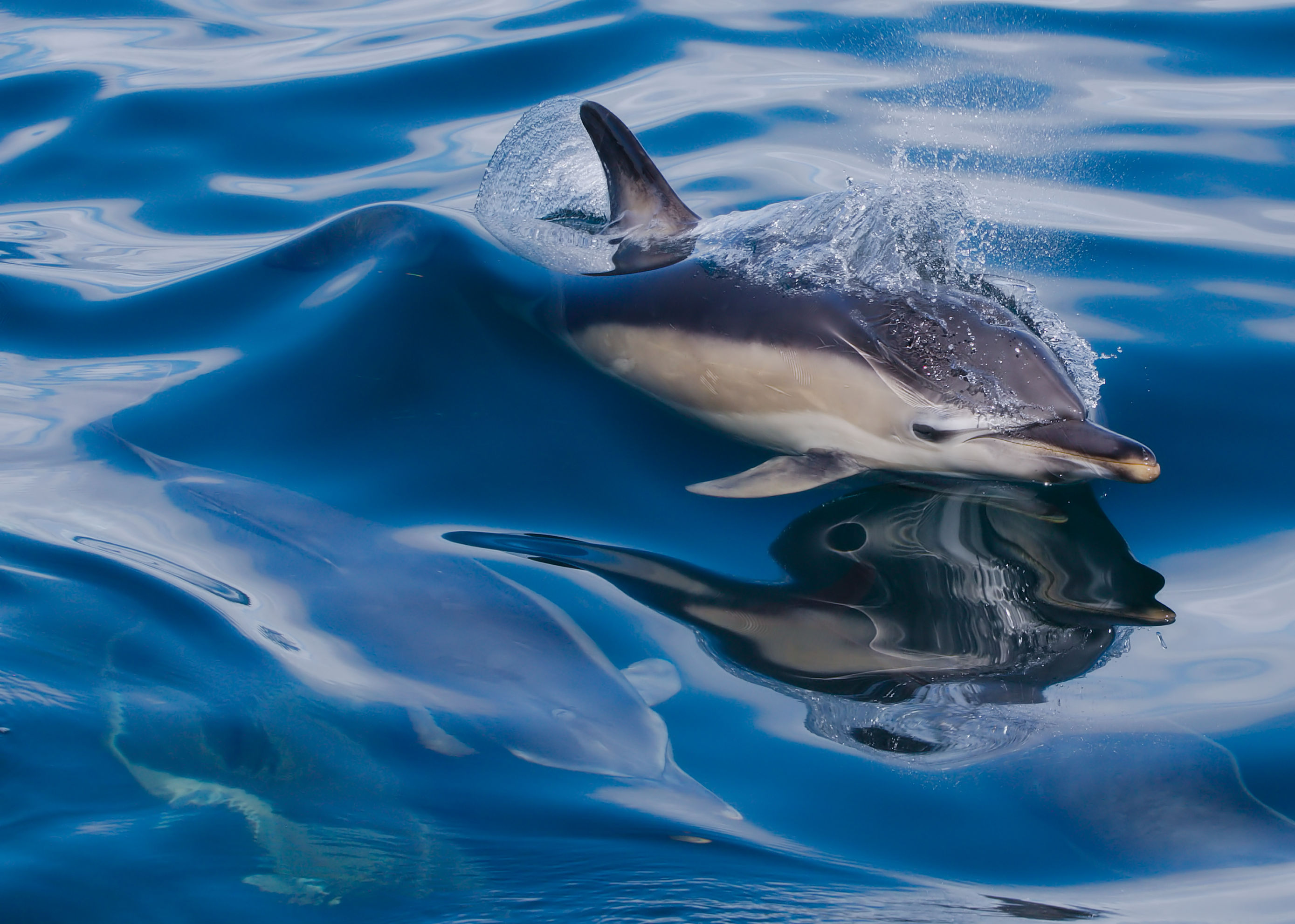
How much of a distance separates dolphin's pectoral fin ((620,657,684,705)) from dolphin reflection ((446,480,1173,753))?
6.0 inches

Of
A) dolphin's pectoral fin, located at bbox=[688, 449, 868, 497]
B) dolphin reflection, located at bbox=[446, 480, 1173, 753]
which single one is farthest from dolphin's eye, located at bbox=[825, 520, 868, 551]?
dolphin's pectoral fin, located at bbox=[688, 449, 868, 497]

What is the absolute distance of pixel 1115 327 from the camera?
17.6 feet

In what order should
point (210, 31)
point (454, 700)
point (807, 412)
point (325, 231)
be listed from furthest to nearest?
point (210, 31) → point (325, 231) → point (807, 412) → point (454, 700)

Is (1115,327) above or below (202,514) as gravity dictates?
above

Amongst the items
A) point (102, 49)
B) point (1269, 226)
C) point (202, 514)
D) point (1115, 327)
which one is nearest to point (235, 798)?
point (202, 514)

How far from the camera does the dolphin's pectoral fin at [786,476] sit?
4.00 meters

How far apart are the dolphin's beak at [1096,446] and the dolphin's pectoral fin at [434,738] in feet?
6.84

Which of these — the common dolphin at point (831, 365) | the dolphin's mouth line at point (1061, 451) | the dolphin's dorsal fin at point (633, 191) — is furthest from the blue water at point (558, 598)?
the dolphin's dorsal fin at point (633, 191)

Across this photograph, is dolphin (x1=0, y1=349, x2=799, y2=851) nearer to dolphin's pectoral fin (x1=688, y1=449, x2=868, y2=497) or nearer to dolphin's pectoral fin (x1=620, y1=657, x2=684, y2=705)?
dolphin's pectoral fin (x1=620, y1=657, x2=684, y2=705)

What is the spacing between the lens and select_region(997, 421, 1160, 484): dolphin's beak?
362 centimetres

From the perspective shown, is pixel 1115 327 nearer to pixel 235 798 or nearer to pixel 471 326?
pixel 471 326

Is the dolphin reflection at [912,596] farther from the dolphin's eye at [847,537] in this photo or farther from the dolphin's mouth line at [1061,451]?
the dolphin's mouth line at [1061,451]

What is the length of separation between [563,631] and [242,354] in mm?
2387

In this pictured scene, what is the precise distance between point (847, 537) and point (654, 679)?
37.7 inches
